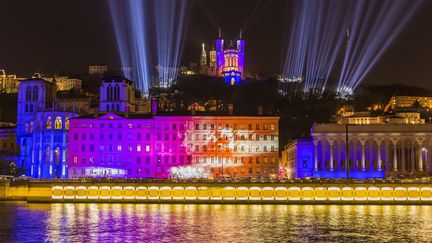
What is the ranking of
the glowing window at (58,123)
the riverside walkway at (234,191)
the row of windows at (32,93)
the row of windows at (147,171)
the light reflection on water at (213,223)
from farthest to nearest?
the row of windows at (32,93) < the glowing window at (58,123) < the row of windows at (147,171) < the riverside walkway at (234,191) < the light reflection on water at (213,223)

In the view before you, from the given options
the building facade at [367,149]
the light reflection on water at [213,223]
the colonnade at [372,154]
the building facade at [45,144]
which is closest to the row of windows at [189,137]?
the building facade at [367,149]

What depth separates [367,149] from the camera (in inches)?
5108

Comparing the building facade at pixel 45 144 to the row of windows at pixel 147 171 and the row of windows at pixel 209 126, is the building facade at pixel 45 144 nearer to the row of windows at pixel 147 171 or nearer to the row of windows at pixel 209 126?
the row of windows at pixel 147 171

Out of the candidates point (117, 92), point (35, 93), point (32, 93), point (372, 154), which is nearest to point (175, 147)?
point (117, 92)

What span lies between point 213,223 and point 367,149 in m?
76.2

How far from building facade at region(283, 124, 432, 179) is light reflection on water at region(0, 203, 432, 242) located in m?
43.8

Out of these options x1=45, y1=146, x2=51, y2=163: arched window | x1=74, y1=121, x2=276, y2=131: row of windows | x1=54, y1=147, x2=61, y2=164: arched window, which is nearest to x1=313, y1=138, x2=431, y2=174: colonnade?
x1=74, y1=121, x2=276, y2=131: row of windows

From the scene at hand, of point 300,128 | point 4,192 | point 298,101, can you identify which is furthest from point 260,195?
point 298,101

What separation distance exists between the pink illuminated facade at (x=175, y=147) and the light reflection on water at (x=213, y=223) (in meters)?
37.1

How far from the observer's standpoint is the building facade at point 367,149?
126 meters

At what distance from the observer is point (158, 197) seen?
88.4m

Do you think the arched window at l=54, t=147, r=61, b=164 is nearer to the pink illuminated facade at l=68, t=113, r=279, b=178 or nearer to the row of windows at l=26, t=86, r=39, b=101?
the pink illuminated facade at l=68, t=113, r=279, b=178

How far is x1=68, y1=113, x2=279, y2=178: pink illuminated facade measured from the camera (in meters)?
120

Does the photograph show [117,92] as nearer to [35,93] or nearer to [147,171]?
[35,93]
